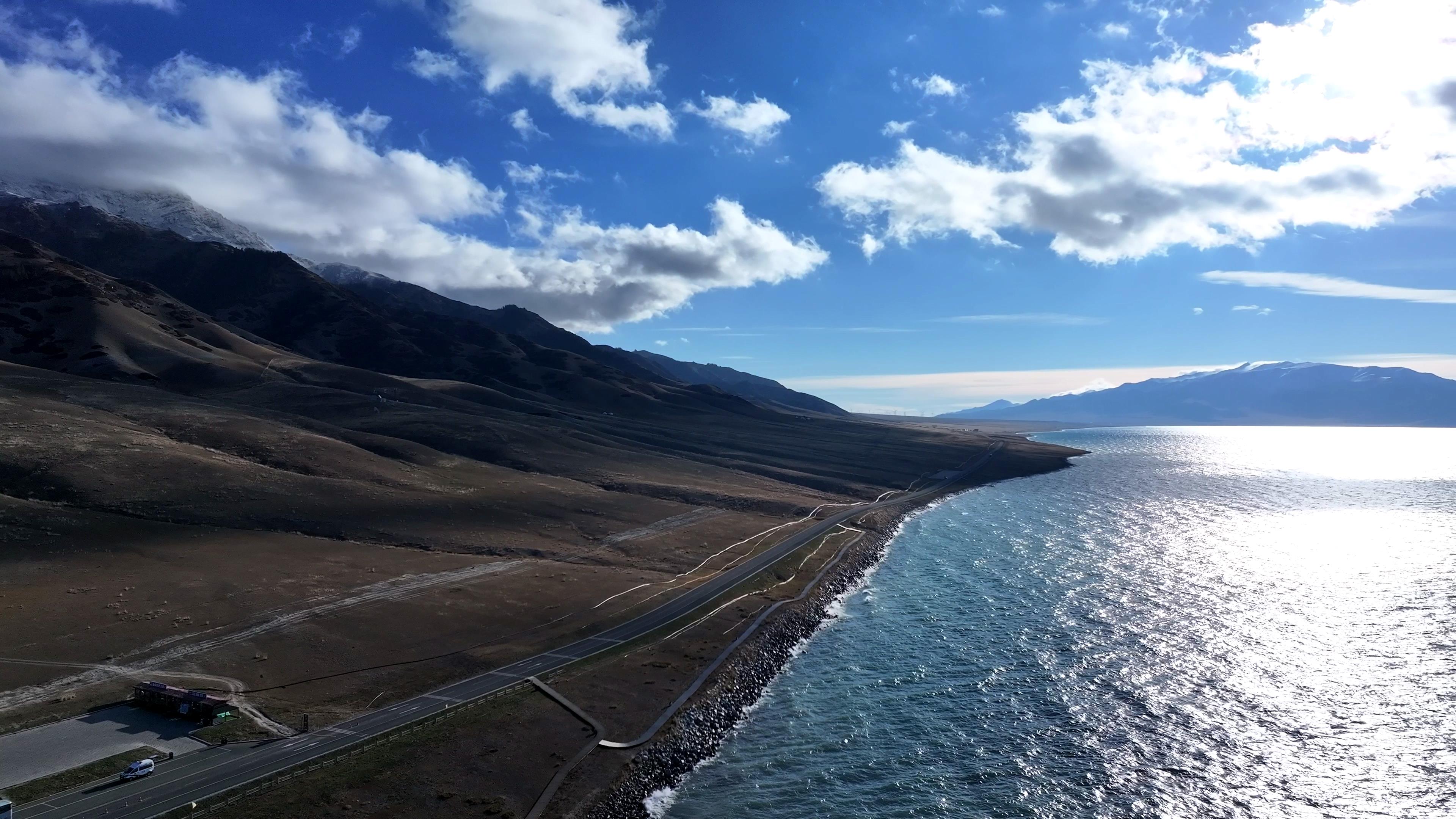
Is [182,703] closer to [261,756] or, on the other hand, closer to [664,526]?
[261,756]

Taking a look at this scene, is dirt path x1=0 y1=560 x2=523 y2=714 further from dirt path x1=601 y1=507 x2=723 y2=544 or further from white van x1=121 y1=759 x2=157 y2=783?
dirt path x1=601 y1=507 x2=723 y2=544

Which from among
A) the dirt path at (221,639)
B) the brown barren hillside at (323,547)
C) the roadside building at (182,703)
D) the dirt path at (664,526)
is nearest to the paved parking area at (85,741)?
the roadside building at (182,703)

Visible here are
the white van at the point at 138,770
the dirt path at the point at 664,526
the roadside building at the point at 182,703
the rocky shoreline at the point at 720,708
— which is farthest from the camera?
the dirt path at the point at 664,526

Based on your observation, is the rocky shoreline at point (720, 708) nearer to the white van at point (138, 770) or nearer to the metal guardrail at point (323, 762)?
the metal guardrail at point (323, 762)

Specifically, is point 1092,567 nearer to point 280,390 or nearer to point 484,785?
point 484,785

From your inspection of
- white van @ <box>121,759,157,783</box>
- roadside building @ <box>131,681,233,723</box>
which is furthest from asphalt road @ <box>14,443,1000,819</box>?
roadside building @ <box>131,681,233,723</box>

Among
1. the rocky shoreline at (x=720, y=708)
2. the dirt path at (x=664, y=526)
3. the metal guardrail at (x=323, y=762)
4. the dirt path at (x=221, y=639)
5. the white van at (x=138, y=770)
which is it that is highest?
the dirt path at (x=664, y=526)
